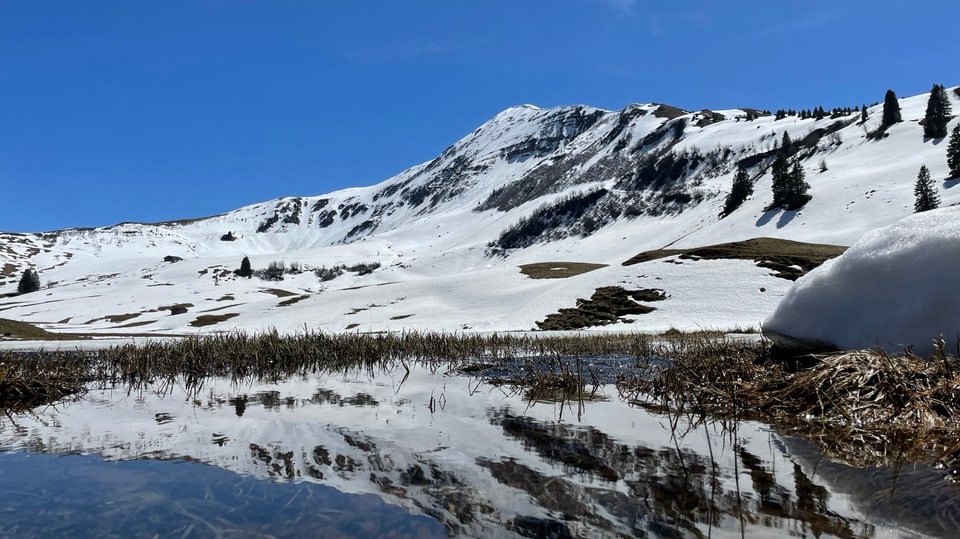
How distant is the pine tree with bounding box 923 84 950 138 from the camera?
128750 millimetres

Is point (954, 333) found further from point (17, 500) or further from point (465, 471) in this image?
point (17, 500)

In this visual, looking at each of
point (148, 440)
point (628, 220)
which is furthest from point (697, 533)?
point (628, 220)

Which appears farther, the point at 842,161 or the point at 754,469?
the point at 842,161

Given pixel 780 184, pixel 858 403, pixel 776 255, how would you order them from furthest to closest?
pixel 780 184, pixel 776 255, pixel 858 403

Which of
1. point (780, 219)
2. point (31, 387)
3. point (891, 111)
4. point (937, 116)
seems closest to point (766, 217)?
point (780, 219)

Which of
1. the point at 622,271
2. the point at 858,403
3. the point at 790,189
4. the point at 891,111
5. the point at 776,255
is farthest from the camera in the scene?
the point at 891,111

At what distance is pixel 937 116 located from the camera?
129500 millimetres

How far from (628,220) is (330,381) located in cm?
17313

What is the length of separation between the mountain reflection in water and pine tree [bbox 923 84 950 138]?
528ft

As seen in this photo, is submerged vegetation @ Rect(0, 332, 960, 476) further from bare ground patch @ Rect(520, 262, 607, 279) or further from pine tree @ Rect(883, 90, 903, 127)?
pine tree @ Rect(883, 90, 903, 127)

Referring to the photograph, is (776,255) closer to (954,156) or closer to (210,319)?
(210,319)

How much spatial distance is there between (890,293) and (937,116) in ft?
518

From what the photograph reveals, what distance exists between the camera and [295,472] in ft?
20.8

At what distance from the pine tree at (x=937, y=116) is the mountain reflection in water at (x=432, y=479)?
161004mm
